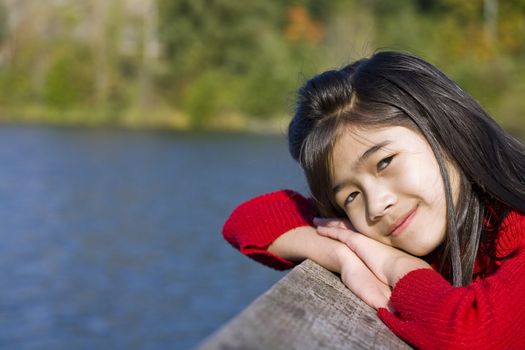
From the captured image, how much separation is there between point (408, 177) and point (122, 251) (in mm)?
8942

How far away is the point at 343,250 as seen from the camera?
4.96 ft

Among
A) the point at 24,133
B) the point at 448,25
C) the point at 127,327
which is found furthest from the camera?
the point at 448,25

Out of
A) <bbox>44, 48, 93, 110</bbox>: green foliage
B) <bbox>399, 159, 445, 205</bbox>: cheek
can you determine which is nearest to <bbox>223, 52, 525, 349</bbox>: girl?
<bbox>399, 159, 445, 205</bbox>: cheek

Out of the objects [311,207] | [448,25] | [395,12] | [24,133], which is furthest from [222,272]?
[395,12]

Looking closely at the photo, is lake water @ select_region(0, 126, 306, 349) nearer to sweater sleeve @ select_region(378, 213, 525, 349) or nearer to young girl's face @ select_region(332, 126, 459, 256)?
young girl's face @ select_region(332, 126, 459, 256)

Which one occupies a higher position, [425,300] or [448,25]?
[448,25]

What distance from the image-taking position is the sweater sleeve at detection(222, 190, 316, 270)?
174 centimetres

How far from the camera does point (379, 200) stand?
57.7 inches

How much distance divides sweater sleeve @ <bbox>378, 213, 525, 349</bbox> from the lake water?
0.65 m

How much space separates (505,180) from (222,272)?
7.58 metres

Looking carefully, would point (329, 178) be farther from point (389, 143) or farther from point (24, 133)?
point (24, 133)

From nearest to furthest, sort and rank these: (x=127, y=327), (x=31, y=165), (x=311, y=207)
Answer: (x=311, y=207)
(x=127, y=327)
(x=31, y=165)

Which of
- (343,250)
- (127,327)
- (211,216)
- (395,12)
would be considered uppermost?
(395,12)

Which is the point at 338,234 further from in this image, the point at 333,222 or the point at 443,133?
the point at 443,133
